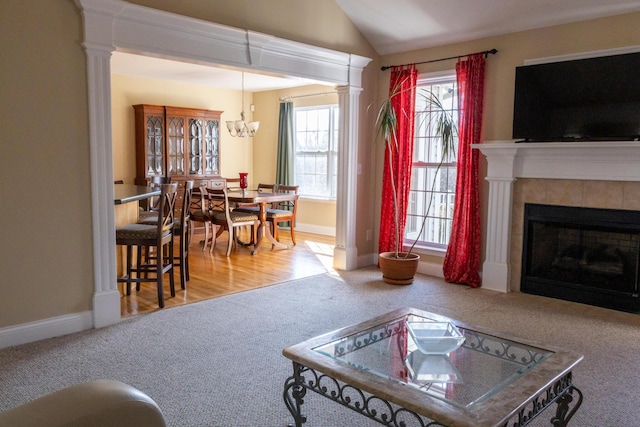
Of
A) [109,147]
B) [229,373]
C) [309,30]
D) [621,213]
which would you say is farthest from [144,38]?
[621,213]

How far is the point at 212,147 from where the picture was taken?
8578 mm

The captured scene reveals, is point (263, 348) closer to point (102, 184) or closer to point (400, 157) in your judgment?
point (102, 184)

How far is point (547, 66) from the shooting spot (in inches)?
176

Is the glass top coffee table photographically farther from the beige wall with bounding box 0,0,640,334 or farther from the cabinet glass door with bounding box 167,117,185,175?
the cabinet glass door with bounding box 167,117,185,175

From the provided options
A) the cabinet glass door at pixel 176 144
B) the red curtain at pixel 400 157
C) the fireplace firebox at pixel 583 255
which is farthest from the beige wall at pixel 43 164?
the cabinet glass door at pixel 176 144

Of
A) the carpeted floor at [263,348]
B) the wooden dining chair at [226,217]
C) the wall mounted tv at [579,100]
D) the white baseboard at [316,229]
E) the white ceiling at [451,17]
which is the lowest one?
the carpeted floor at [263,348]

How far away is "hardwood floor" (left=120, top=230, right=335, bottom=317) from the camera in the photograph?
4.54 m

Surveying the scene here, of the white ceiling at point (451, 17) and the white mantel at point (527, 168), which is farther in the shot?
the white ceiling at point (451, 17)

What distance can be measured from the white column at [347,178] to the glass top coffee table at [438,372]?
3.11 m

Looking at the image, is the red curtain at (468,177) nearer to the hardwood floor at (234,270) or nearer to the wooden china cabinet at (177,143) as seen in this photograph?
the hardwood floor at (234,270)

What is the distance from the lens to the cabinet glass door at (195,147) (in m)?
8.21

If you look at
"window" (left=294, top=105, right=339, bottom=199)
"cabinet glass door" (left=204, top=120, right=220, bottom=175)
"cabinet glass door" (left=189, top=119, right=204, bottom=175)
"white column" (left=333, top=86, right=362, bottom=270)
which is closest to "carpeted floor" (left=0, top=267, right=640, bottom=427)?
"white column" (left=333, top=86, right=362, bottom=270)

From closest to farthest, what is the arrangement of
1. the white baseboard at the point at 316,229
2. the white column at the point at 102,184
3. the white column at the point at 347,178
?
the white column at the point at 102,184, the white column at the point at 347,178, the white baseboard at the point at 316,229

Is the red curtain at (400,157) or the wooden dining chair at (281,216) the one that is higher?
the red curtain at (400,157)
